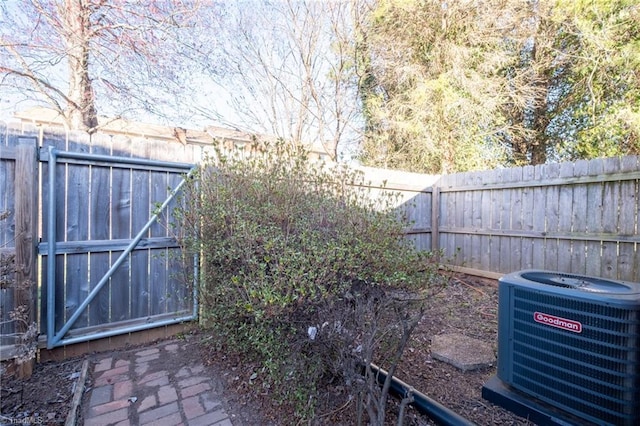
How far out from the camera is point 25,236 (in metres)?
2.30

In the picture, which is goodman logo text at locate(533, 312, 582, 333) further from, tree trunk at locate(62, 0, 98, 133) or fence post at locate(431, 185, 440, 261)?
tree trunk at locate(62, 0, 98, 133)

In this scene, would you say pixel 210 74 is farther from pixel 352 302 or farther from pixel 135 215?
pixel 352 302

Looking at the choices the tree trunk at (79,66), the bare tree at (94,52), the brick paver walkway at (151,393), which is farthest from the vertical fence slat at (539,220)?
the tree trunk at (79,66)

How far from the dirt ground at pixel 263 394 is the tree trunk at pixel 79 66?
3.14 m

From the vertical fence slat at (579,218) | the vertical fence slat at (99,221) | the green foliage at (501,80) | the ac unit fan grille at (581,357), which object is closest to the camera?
the ac unit fan grille at (581,357)

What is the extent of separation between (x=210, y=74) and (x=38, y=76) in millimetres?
2775

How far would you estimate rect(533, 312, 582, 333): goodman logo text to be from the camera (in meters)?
1.59

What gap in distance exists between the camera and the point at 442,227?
575cm

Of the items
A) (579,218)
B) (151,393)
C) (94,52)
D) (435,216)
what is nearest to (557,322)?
(151,393)

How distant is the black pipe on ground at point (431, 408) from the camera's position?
1621 mm

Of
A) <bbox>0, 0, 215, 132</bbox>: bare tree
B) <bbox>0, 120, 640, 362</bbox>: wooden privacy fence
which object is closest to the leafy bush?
<bbox>0, 120, 640, 362</bbox>: wooden privacy fence

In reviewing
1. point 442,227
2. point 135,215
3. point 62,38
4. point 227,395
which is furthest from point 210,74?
point 227,395

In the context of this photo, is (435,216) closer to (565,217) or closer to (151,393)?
(565,217)

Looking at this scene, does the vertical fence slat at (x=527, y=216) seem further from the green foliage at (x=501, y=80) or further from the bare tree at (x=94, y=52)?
the bare tree at (x=94, y=52)
